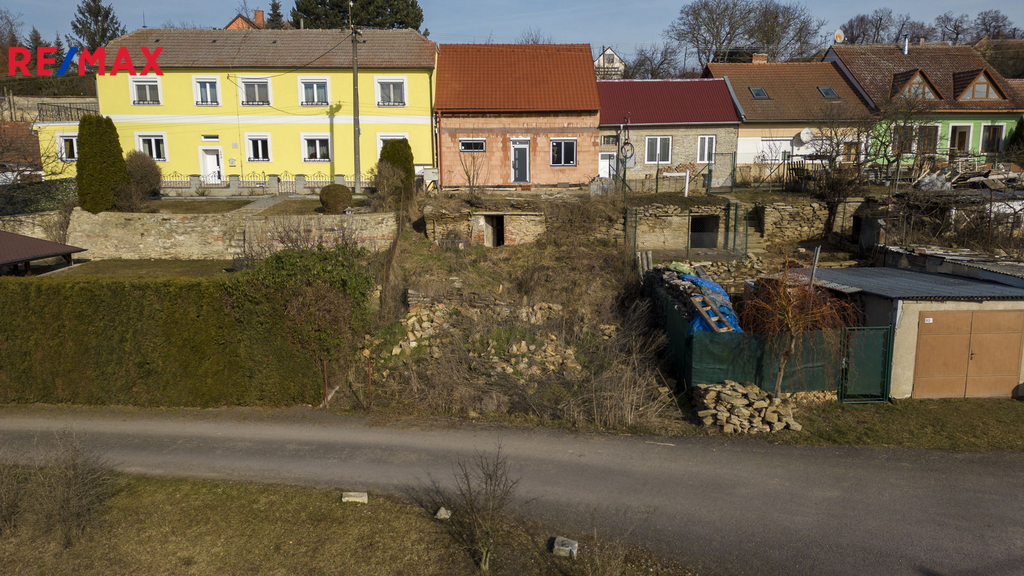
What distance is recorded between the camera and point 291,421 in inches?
470

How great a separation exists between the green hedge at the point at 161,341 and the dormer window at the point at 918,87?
29.6m

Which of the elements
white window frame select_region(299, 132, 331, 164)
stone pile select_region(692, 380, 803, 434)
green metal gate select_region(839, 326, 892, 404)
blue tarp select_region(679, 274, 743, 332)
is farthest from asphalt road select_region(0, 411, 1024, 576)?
white window frame select_region(299, 132, 331, 164)

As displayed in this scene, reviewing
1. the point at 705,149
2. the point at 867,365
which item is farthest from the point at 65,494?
the point at 705,149

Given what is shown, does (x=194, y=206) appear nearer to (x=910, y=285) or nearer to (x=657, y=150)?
(x=657, y=150)

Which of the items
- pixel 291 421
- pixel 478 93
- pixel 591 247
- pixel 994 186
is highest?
pixel 478 93

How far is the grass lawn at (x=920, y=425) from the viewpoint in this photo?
427 inches

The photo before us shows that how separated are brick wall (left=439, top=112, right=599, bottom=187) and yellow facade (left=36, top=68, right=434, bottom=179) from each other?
150cm

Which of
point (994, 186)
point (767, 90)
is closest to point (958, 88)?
point (767, 90)

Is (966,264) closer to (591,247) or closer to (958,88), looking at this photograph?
(591,247)

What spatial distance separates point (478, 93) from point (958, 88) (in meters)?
23.5

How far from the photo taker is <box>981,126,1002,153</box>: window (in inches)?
1225

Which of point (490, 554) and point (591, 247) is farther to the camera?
point (591, 247)

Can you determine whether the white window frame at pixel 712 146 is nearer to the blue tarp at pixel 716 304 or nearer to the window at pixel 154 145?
the blue tarp at pixel 716 304

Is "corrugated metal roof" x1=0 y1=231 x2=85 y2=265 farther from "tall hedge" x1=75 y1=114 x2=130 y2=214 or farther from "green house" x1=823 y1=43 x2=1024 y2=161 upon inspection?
"green house" x1=823 y1=43 x2=1024 y2=161
